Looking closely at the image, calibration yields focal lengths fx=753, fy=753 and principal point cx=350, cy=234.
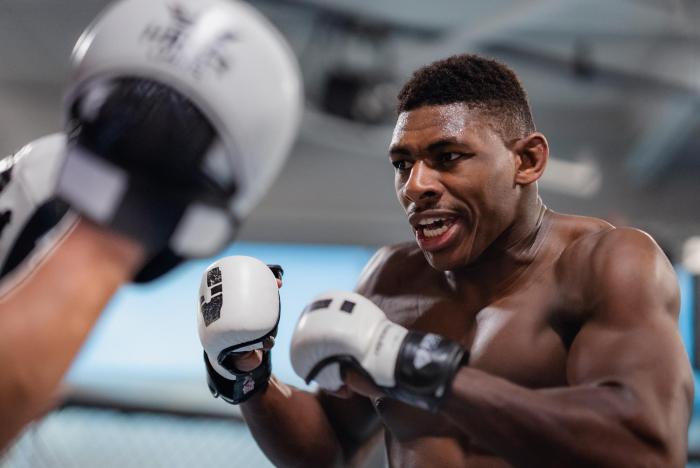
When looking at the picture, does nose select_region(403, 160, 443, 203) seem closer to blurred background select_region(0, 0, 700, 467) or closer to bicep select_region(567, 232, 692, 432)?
bicep select_region(567, 232, 692, 432)

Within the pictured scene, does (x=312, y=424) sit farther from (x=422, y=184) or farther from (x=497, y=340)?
(x=422, y=184)

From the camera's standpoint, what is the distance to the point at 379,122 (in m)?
5.64

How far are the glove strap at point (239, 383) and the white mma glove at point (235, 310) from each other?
0.03 metres

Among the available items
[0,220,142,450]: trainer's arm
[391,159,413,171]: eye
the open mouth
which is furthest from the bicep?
[0,220,142,450]: trainer's arm

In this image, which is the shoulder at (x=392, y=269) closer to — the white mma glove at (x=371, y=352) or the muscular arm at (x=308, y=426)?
the muscular arm at (x=308, y=426)

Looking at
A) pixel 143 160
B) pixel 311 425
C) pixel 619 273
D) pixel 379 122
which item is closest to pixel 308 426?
pixel 311 425

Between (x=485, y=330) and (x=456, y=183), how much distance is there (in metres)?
0.34

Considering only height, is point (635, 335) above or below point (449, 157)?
below

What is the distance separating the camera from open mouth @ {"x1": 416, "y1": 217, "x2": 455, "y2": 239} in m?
1.73

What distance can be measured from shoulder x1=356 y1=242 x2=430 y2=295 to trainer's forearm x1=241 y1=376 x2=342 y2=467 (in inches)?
13.6

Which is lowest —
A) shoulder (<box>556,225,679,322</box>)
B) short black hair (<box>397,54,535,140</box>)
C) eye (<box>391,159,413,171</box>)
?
shoulder (<box>556,225,679,322</box>)

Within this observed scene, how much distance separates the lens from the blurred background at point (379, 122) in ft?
18.3

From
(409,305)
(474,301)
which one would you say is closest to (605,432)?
(474,301)

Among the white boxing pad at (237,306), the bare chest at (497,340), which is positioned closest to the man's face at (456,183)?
the bare chest at (497,340)
